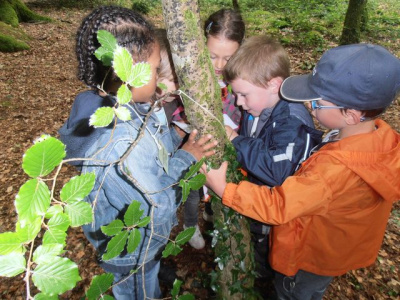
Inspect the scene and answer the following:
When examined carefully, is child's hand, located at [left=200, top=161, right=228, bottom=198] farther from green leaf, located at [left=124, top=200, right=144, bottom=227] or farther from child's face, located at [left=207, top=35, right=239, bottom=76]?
child's face, located at [left=207, top=35, right=239, bottom=76]

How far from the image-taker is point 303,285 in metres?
1.97

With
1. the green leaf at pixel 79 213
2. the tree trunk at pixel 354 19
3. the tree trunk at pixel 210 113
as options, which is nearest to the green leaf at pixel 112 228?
the green leaf at pixel 79 213

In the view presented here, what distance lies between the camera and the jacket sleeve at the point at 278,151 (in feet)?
5.52

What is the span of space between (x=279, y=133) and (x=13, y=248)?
4.99 feet

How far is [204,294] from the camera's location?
2791 millimetres

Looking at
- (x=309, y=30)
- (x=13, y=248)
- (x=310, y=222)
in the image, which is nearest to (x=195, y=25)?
(x=13, y=248)

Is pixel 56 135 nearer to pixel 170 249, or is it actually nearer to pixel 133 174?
pixel 133 174

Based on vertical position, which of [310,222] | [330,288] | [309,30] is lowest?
[330,288]

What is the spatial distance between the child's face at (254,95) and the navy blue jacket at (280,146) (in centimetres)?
14

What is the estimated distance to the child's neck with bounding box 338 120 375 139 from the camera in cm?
159

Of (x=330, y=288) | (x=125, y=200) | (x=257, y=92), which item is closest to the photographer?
(x=125, y=200)

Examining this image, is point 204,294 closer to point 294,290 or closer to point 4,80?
point 294,290

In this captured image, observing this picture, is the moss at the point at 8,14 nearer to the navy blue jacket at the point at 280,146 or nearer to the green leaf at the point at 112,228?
the navy blue jacket at the point at 280,146

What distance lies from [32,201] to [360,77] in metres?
1.56
